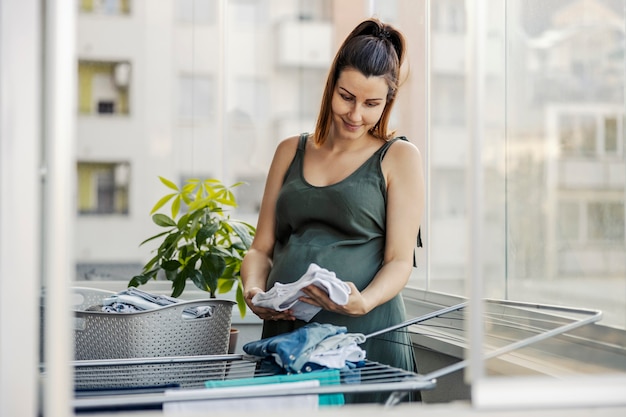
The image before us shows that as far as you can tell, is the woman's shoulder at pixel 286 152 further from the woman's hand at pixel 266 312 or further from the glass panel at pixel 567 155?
the glass panel at pixel 567 155

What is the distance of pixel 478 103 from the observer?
1.54m

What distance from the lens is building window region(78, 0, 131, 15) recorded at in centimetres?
1779

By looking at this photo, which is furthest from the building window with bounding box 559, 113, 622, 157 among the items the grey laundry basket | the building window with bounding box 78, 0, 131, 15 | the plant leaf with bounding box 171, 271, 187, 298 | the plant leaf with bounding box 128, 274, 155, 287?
the building window with bounding box 78, 0, 131, 15

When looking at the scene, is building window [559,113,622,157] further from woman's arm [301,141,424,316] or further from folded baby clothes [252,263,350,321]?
folded baby clothes [252,263,350,321]

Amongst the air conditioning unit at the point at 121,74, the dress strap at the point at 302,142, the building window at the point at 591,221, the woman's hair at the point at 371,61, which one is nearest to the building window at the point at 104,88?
the air conditioning unit at the point at 121,74

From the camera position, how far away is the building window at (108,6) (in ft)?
58.4

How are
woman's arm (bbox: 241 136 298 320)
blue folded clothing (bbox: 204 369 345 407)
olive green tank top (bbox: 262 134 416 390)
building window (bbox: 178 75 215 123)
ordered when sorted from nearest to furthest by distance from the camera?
blue folded clothing (bbox: 204 369 345 407) → olive green tank top (bbox: 262 134 416 390) → woman's arm (bbox: 241 136 298 320) → building window (bbox: 178 75 215 123)

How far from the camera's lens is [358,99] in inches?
92.7

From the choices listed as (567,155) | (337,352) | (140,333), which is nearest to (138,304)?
(140,333)

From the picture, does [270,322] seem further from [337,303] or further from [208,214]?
[208,214]

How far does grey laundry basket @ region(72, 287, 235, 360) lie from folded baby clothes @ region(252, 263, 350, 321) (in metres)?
0.31

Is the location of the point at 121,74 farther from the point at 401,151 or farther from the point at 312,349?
the point at 312,349

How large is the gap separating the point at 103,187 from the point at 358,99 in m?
16.5

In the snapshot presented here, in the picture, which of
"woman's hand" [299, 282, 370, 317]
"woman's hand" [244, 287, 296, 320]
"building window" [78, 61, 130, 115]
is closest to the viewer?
"woman's hand" [299, 282, 370, 317]
